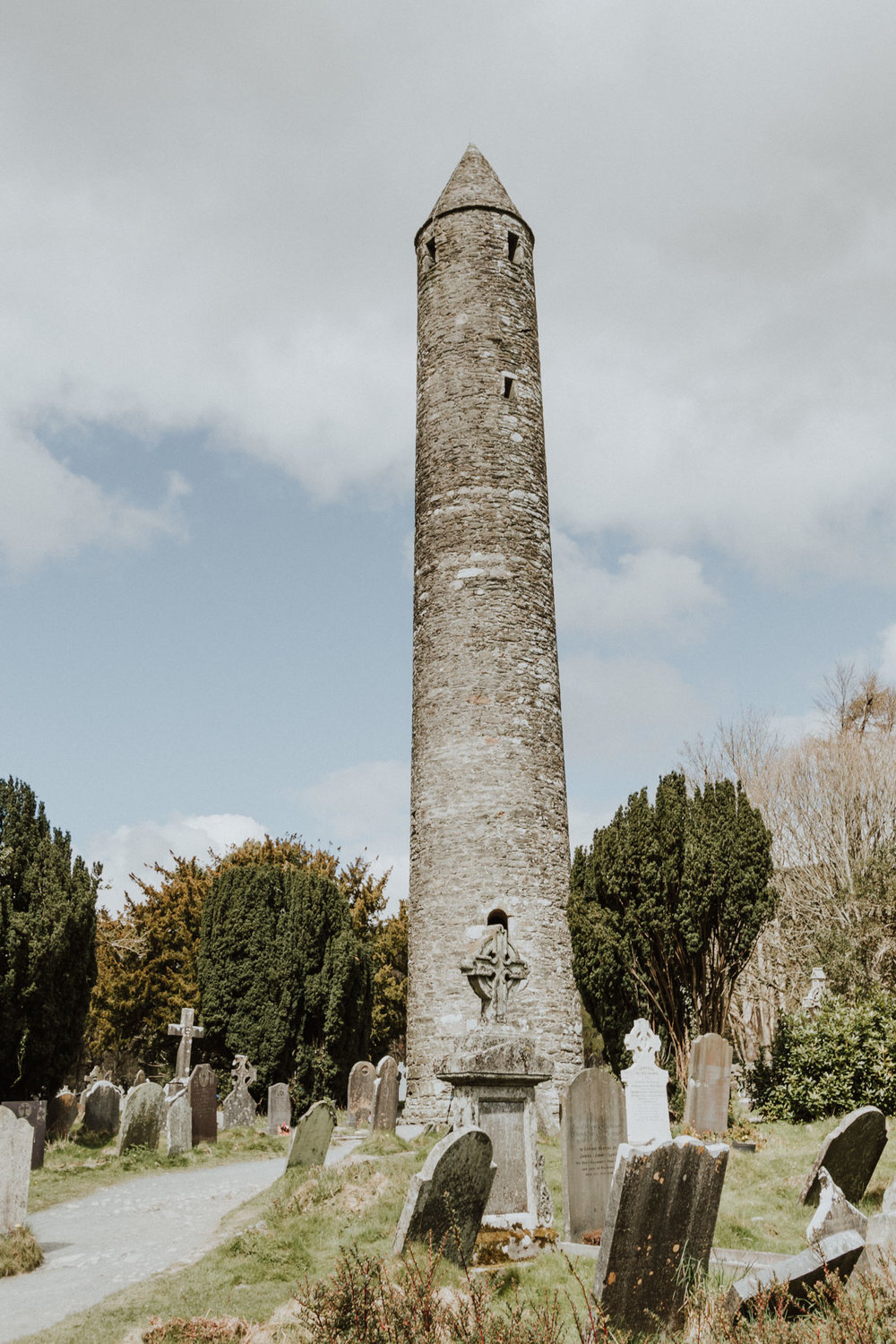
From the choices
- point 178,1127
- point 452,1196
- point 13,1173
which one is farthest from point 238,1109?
point 452,1196

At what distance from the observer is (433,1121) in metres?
13.7

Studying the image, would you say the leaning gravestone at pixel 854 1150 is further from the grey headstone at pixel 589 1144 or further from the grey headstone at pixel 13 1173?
the grey headstone at pixel 13 1173

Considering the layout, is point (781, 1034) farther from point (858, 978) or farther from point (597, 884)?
point (858, 978)

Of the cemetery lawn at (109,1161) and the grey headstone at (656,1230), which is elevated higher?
the grey headstone at (656,1230)

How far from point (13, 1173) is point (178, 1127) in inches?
218

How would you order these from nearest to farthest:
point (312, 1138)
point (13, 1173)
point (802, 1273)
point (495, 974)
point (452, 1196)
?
point (802, 1273), point (452, 1196), point (13, 1173), point (495, 974), point (312, 1138)

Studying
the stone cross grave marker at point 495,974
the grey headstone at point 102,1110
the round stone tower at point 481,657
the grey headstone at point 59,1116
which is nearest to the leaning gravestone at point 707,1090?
the round stone tower at point 481,657

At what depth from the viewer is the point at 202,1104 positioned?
14000 millimetres

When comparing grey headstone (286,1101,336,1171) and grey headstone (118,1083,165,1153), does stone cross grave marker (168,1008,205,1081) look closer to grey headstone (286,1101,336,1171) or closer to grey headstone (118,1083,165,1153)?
grey headstone (118,1083,165,1153)

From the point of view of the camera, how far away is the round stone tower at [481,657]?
14.1 m

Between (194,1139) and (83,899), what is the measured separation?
380 cm

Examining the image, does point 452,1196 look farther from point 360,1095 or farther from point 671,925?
point 360,1095

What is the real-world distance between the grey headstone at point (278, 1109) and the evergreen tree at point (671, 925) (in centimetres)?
541

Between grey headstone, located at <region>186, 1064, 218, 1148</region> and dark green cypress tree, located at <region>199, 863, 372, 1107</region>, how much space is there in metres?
5.08
